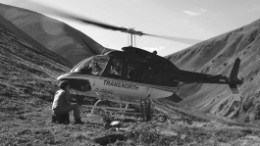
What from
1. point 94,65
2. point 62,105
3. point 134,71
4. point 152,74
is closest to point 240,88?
point 152,74

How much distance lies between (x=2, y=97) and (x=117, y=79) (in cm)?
700

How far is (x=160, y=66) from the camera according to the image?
17781 mm

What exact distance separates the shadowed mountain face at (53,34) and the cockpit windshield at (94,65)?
329ft

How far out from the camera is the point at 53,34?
146 meters

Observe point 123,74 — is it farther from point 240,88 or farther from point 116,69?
point 240,88

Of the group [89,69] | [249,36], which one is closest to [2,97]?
[89,69]

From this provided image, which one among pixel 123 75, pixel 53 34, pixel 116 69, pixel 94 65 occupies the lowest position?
pixel 123 75

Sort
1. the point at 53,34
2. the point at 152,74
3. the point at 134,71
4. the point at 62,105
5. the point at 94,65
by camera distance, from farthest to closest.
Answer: the point at 53,34, the point at 152,74, the point at 134,71, the point at 94,65, the point at 62,105

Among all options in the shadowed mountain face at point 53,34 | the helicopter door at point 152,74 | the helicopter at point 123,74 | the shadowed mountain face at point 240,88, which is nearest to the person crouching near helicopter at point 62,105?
the helicopter at point 123,74

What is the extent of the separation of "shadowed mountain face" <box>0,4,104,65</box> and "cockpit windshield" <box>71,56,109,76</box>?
100 meters

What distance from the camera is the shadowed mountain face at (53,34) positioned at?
123 m

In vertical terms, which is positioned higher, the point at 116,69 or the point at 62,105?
the point at 116,69

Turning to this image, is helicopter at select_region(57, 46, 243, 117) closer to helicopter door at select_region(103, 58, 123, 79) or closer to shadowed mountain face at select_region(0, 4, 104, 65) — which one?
Result: helicopter door at select_region(103, 58, 123, 79)

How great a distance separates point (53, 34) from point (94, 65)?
437 ft
